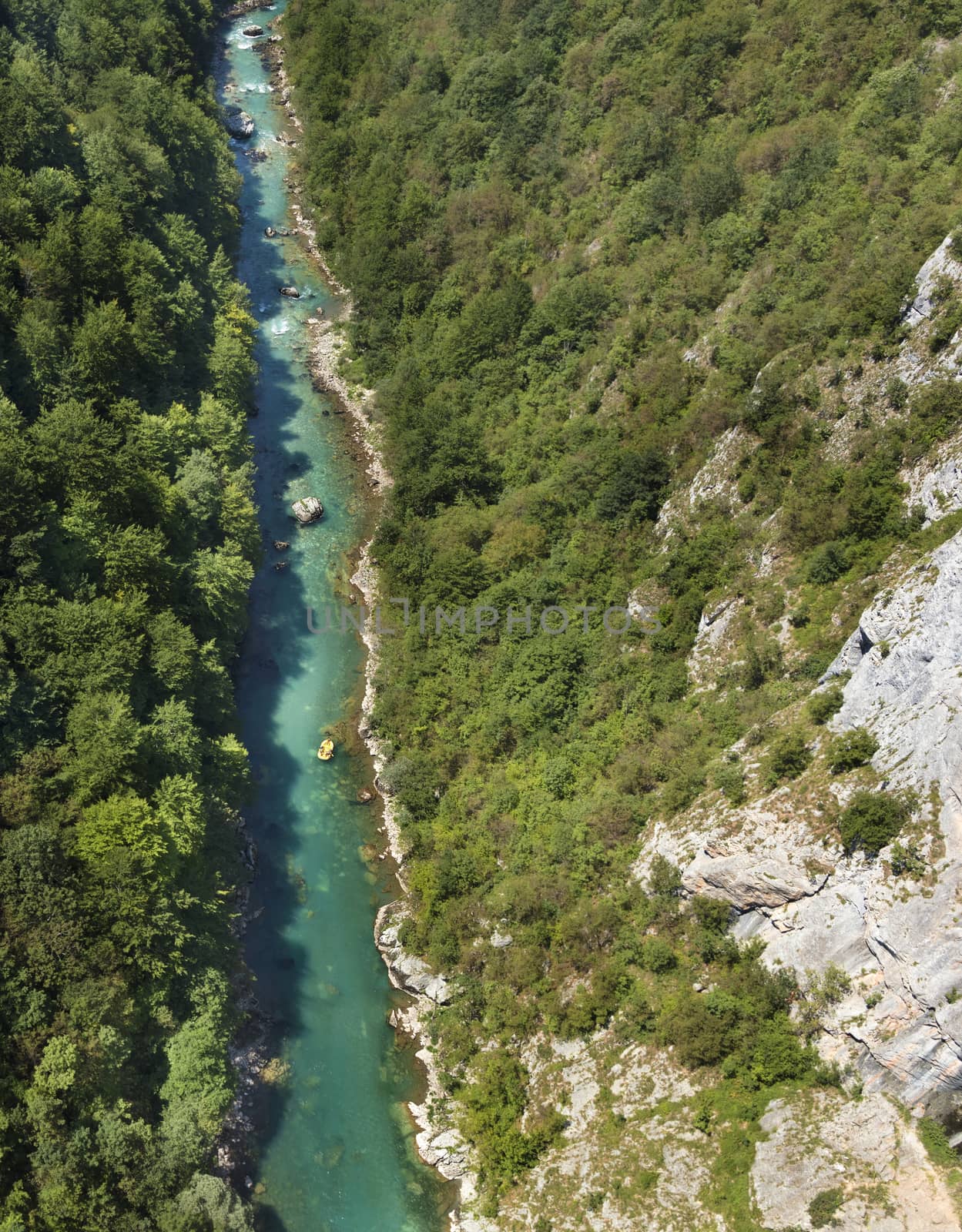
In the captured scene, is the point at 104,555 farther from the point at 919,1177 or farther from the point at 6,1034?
the point at 919,1177

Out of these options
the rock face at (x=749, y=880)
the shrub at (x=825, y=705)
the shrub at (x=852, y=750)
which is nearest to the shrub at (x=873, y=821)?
the shrub at (x=852, y=750)

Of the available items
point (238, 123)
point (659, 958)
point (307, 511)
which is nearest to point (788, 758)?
point (659, 958)

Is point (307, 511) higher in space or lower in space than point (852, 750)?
higher

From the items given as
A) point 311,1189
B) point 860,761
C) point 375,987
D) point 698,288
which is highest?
point 698,288

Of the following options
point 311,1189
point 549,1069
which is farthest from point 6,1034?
point 549,1069

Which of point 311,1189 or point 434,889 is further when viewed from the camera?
point 434,889

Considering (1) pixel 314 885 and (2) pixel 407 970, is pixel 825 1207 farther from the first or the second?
(1) pixel 314 885

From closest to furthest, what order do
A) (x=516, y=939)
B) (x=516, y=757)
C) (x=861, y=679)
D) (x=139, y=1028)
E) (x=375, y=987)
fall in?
(x=861, y=679), (x=139, y=1028), (x=516, y=939), (x=375, y=987), (x=516, y=757)
